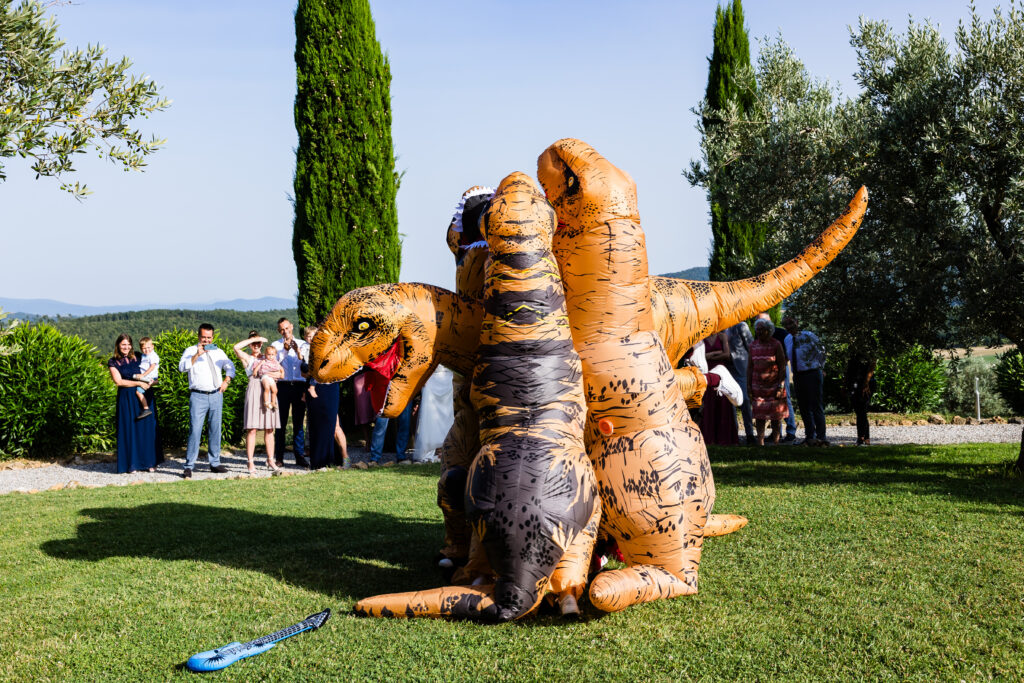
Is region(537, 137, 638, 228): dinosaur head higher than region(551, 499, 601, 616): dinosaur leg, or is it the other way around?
region(537, 137, 638, 228): dinosaur head

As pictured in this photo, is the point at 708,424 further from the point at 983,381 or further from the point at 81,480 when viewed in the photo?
the point at 983,381

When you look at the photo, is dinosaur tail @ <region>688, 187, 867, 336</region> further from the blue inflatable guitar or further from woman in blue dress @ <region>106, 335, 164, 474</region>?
woman in blue dress @ <region>106, 335, 164, 474</region>

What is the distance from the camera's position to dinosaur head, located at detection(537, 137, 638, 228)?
4.79 m

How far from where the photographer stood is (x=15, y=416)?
13.6m

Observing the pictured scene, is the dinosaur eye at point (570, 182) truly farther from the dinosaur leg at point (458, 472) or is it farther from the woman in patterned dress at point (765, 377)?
the woman in patterned dress at point (765, 377)

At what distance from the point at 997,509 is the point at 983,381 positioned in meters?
15.4

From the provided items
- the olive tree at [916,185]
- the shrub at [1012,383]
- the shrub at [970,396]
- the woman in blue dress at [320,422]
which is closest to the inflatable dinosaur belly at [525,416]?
the olive tree at [916,185]

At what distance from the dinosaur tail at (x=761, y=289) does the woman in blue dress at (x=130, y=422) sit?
32.3ft

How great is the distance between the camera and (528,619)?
178 inches

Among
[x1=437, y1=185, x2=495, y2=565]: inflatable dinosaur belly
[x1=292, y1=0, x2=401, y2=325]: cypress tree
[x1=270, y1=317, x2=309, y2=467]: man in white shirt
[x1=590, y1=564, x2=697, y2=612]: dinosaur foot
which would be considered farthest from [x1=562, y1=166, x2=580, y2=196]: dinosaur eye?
[x1=292, y1=0, x2=401, y2=325]: cypress tree

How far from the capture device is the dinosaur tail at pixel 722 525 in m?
6.43

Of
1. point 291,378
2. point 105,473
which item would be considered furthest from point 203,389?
point 105,473

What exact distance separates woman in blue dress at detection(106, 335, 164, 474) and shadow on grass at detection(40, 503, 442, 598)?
3.93 meters

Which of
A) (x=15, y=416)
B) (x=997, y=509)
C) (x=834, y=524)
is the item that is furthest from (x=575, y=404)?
(x=15, y=416)
